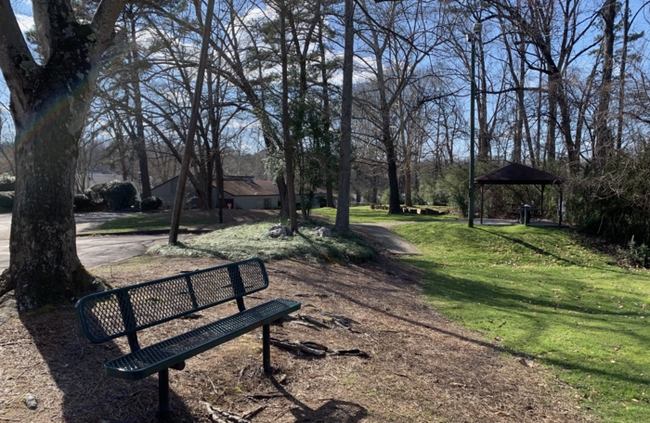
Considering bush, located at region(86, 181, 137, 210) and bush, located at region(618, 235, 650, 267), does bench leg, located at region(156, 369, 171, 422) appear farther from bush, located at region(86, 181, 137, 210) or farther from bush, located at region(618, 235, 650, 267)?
bush, located at region(86, 181, 137, 210)

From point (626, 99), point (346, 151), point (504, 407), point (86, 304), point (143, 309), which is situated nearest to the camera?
point (86, 304)

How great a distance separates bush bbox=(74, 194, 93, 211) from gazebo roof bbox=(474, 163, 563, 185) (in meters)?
28.3

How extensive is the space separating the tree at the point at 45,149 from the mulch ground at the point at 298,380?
0.46 meters

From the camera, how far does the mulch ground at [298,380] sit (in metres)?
3.15

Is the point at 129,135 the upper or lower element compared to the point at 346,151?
upper

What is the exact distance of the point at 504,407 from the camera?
387cm

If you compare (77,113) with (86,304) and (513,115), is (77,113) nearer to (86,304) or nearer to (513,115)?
(86,304)

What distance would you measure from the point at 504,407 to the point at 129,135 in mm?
27366

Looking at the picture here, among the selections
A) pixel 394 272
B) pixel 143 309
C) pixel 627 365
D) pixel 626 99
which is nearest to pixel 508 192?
pixel 626 99

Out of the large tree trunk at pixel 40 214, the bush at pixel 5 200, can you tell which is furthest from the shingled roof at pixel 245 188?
the large tree trunk at pixel 40 214

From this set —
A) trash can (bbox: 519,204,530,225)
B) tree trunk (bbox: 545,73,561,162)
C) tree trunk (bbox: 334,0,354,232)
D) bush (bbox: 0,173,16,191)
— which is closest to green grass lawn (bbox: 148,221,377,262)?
tree trunk (bbox: 334,0,354,232)

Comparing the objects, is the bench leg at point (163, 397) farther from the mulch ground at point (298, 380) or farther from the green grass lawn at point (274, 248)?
the green grass lawn at point (274, 248)

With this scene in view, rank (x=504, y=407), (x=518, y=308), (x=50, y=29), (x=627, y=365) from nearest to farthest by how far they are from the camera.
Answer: (x=504, y=407)
(x=50, y=29)
(x=627, y=365)
(x=518, y=308)

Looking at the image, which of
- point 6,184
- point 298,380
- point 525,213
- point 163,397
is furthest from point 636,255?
point 6,184
